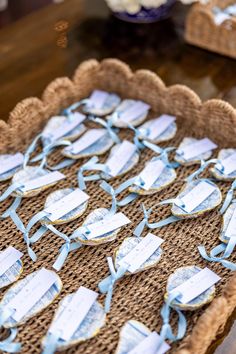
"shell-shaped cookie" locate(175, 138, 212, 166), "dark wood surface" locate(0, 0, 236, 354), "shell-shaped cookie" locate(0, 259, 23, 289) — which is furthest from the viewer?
"dark wood surface" locate(0, 0, 236, 354)

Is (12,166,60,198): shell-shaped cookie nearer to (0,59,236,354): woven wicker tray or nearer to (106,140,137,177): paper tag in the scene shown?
(0,59,236,354): woven wicker tray

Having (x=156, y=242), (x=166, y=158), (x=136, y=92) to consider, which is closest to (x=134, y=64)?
(x=136, y=92)

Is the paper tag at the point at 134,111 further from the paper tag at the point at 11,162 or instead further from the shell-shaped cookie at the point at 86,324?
the shell-shaped cookie at the point at 86,324

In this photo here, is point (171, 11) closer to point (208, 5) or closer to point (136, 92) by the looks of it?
point (208, 5)

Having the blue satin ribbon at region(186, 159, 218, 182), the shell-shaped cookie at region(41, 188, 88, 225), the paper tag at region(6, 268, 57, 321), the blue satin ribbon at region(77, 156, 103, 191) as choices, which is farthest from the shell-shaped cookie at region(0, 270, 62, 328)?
the blue satin ribbon at region(186, 159, 218, 182)

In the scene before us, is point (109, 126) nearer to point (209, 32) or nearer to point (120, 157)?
point (120, 157)
